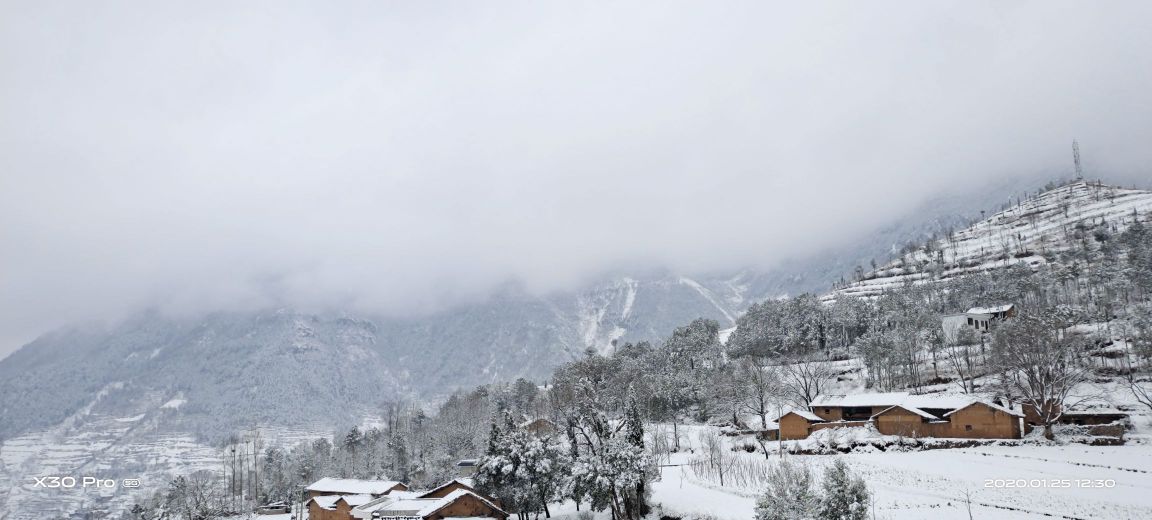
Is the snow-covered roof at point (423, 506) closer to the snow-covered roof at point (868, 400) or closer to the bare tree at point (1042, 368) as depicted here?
the snow-covered roof at point (868, 400)

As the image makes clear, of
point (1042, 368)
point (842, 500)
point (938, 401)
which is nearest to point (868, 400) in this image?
point (938, 401)

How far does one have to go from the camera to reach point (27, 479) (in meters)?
197

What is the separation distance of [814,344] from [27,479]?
783ft

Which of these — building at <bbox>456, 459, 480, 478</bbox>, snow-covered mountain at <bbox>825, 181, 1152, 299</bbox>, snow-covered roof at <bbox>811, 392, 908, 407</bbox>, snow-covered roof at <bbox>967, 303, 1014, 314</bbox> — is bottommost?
building at <bbox>456, 459, 480, 478</bbox>

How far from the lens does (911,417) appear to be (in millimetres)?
62344

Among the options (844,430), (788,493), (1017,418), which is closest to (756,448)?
(844,430)

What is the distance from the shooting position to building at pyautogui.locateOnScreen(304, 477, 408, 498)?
2968 inches

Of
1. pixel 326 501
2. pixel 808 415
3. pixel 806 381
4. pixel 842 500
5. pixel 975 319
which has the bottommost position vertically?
pixel 326 501

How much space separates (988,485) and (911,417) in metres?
23.2

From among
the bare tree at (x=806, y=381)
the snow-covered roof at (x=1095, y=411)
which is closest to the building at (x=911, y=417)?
the snow-covered roof at (x=1095, y=411)

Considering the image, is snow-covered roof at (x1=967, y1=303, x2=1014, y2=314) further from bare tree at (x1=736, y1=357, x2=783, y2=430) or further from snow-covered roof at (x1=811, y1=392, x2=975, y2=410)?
snow-covered roof at (x1=811, y1=392, x2=975, y2=410)

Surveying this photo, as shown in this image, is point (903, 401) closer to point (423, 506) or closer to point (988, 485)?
point (988, 485)

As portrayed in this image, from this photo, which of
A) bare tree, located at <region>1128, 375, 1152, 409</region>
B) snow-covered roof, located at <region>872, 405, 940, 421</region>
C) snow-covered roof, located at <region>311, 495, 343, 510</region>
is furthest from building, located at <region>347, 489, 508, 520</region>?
bare tree, located at <region>1128, 375, 1152, 409</region>

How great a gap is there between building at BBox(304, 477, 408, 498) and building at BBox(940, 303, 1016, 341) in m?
86.2
